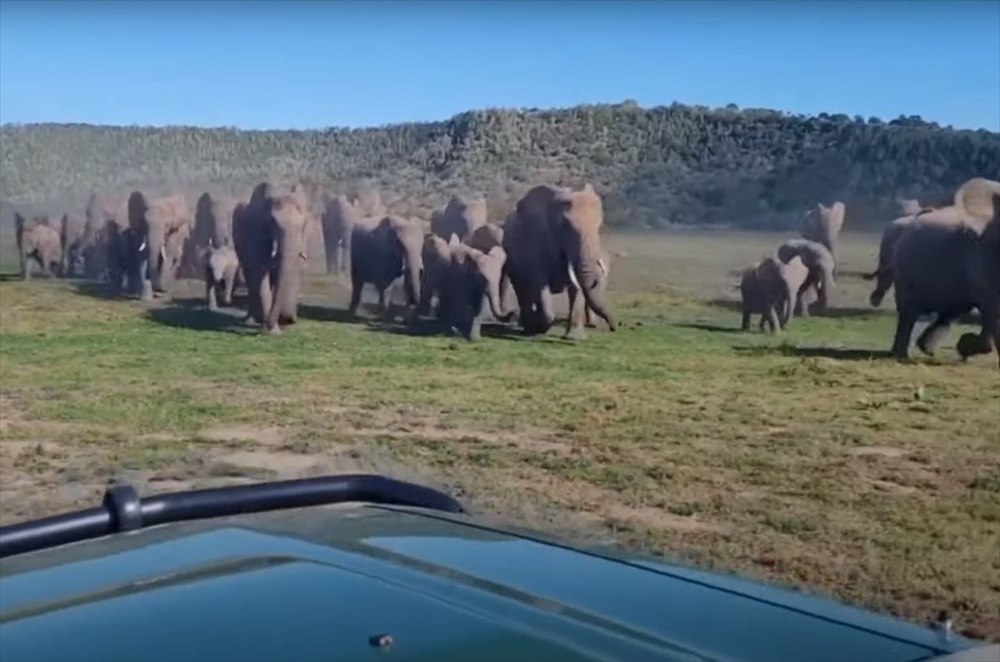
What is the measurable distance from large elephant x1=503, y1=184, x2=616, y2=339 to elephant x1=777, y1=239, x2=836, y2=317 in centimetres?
73

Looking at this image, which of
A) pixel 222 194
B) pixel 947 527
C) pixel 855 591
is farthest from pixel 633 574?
pixel 222 194

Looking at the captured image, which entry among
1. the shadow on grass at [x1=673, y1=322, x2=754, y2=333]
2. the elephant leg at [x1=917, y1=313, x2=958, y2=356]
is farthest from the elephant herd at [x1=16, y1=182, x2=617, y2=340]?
the elephant leg at [x1=917, y1=313, x2=958, y2=356]

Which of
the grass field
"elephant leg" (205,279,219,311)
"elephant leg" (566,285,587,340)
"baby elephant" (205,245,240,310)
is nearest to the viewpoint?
the grass field

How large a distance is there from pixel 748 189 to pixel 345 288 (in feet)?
5.79

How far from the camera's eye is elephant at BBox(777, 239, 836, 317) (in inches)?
257

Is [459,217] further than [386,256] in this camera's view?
Yes

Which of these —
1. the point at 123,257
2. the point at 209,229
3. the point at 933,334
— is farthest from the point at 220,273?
the point at 933,334

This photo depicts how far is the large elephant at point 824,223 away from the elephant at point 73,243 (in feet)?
9.82

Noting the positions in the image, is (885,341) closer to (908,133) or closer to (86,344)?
(908,133)

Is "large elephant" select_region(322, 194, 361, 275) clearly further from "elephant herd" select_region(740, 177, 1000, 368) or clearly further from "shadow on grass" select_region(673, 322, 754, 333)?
"elephant herd" select_region(740, 177, 1000, 368)

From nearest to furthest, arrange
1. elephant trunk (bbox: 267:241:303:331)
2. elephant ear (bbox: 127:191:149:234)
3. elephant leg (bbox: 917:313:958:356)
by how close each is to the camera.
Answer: elephant leg (bbox: 917:313:958:356) → elephant trunk (bbox: 267:241:303:331) → elephant ear (bbox: 127:191:149:234)

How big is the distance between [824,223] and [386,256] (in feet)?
5.42

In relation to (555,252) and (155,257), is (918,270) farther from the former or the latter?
(155,257)

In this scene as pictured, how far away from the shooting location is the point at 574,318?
7.01 meters
